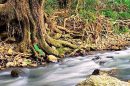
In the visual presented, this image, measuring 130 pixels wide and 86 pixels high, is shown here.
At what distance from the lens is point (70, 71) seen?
973cm

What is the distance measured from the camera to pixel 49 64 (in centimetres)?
998

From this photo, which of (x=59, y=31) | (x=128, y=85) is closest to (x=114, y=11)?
(x=59, y=31)

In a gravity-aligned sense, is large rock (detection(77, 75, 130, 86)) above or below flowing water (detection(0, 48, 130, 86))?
above

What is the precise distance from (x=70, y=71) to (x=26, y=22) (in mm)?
2029

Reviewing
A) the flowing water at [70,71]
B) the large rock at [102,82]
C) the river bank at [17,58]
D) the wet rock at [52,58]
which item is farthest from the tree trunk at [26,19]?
the large rock at [102,82]

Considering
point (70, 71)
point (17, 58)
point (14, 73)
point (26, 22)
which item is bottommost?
point (70, 71)

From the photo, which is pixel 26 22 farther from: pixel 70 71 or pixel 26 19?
pixel 70 71

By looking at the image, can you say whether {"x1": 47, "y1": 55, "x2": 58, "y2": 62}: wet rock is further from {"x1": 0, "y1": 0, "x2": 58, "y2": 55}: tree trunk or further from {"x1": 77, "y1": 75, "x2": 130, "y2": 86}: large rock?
{"x1": 77, "y1": 75, "x2": 130, "y2": 86}: large rock

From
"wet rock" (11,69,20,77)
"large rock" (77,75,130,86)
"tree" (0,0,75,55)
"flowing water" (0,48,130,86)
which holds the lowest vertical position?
"flowing water" (0,48,130,86)

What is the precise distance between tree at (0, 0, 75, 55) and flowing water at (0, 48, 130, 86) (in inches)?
29.6

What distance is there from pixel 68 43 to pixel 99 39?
1423mm

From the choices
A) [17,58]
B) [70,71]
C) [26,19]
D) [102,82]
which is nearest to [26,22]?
[26,19]

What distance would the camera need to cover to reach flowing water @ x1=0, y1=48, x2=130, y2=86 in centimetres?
874

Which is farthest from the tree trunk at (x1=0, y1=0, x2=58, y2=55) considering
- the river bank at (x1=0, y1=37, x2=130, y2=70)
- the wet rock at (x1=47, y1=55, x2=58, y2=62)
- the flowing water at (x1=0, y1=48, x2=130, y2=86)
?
the flowing water at (x1=0, y1=48, x2=130, y2=86)
